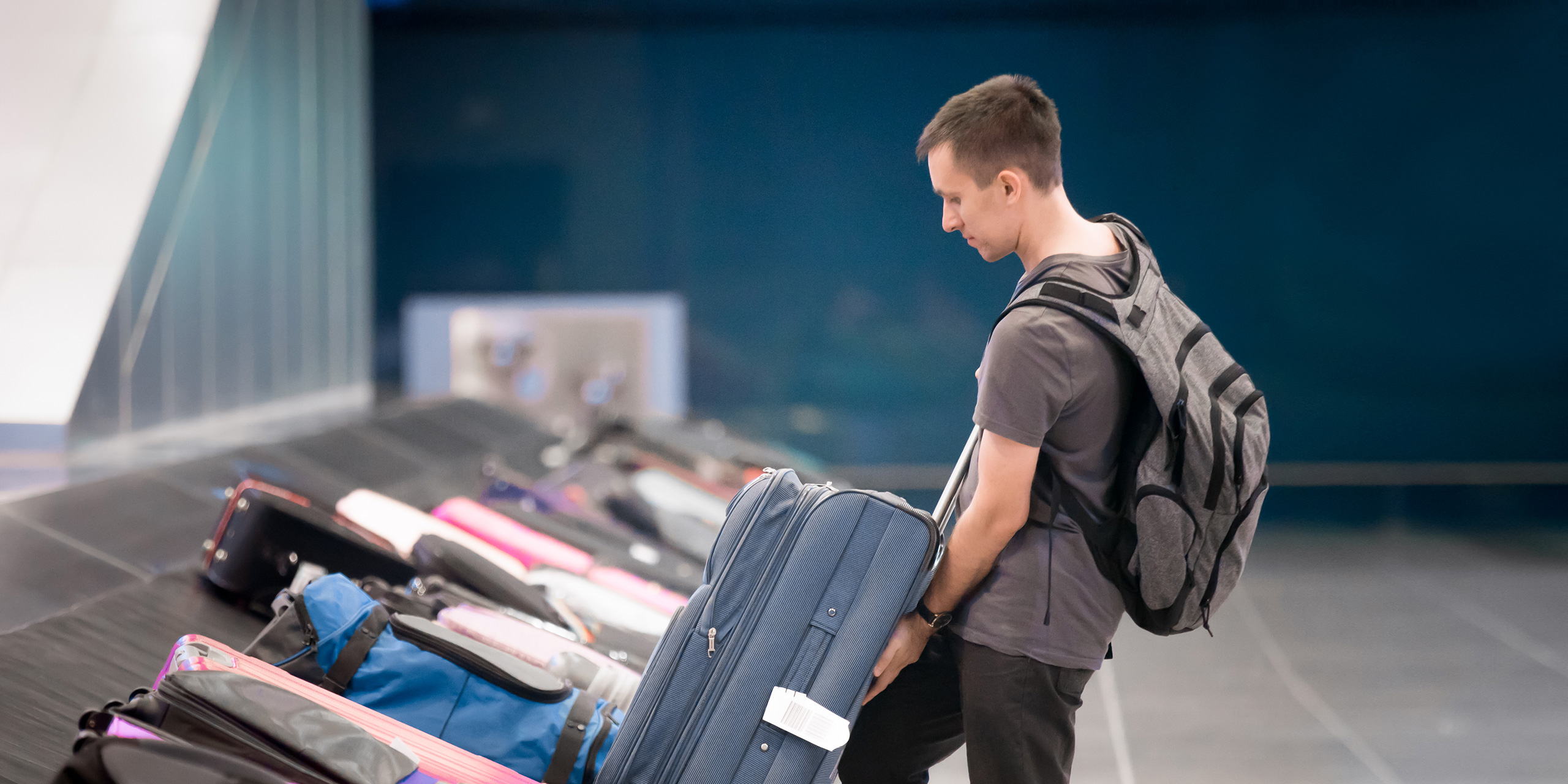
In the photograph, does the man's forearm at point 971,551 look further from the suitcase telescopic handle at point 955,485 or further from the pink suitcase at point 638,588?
the pink suitcase at point 638,588

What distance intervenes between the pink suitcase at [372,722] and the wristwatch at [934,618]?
0.72m

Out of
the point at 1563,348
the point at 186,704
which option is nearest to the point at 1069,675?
the point at 186,704

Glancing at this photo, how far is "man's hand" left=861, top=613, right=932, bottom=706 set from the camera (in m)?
1.64

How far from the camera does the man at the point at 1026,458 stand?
4.77 ft

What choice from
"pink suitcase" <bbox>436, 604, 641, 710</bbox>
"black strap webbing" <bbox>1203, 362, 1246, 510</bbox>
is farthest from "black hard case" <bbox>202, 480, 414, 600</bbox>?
"black strap webbing" <bbox>1203, 362, 1246, 510</bbox>

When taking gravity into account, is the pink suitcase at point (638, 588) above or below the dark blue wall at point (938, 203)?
below

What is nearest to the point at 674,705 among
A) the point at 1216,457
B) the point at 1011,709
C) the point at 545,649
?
the point at 1011,709

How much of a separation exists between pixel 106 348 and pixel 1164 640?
172 inches

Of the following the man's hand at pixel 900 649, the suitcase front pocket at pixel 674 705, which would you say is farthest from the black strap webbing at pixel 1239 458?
the suitcase front pocket at pixel 674 705

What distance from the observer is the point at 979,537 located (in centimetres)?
154

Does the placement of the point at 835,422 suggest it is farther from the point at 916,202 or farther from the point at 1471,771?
the point at 1471,771

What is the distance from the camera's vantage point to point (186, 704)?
155cm

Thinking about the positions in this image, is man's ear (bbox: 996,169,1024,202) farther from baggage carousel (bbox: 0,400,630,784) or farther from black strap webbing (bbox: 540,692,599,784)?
baggage carousel (bbox: 0,400,630,784)

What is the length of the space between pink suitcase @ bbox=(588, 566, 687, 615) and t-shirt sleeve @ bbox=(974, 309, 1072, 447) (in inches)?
75.0
